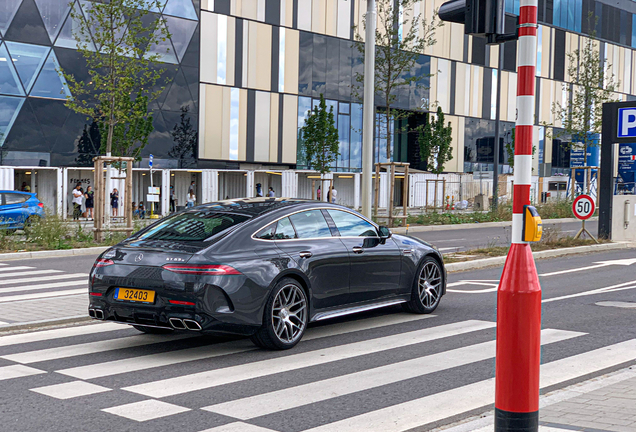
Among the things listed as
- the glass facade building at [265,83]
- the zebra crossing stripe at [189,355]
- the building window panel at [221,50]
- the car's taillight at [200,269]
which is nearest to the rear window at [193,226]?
the car's taillight at [200,269]

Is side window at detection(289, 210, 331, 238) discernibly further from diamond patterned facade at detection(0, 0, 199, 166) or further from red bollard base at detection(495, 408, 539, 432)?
diamond patterned facade at detection(0, 0, 199, 166)

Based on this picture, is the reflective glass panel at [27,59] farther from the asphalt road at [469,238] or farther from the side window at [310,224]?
the side window at [310,224]

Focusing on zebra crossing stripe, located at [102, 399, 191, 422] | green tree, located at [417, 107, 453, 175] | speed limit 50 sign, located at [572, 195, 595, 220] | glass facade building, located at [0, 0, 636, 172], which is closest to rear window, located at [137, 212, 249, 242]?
zebra crossing stripe, located at [102, 399, 191, 422]

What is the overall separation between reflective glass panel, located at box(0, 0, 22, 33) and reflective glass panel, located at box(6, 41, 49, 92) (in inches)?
32.5

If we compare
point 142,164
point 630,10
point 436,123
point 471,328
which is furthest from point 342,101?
point 471,328

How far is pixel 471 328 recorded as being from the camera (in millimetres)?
9172

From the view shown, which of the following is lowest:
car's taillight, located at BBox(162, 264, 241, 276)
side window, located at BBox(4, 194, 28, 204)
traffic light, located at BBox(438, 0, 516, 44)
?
car's taillight, located at BBox(162, 264, 241, 276)

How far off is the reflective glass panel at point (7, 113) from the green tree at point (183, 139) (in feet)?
29.2

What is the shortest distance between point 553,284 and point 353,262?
20.1 ft

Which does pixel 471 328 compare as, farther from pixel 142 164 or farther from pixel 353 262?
pixel 142 164

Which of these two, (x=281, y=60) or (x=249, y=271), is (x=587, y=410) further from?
(x=281, y=60)

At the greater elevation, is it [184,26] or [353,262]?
[184,26]

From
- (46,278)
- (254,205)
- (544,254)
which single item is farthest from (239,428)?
Result: (544,254)

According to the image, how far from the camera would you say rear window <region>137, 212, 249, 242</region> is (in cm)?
780
